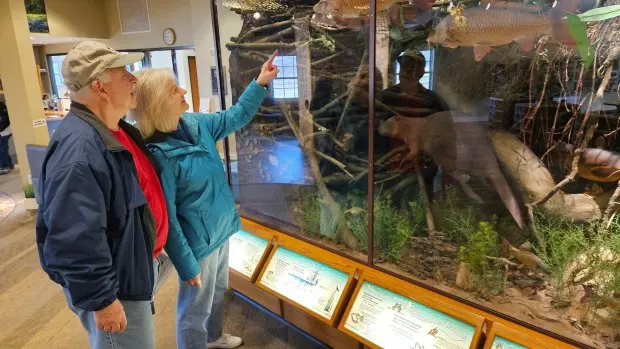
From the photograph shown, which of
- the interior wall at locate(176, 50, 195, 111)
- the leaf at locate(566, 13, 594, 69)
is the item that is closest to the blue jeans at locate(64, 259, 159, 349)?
the leaf at locate(566, 13, 594, 69)

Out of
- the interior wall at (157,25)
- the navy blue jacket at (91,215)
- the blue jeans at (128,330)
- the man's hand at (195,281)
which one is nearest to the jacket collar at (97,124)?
the navy blue jacket at (91,215)

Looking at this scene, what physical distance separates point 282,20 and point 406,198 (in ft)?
3.83

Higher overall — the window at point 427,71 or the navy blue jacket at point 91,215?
the window at point 427,71

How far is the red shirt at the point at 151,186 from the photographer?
4.39ft

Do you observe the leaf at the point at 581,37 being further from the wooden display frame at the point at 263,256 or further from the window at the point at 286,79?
the wooden display frame at the point at 263,256

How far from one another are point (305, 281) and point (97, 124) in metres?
1.21

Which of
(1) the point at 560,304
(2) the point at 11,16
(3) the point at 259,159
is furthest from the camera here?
(2) the point at 11,16

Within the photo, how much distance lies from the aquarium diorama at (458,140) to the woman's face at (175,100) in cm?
76

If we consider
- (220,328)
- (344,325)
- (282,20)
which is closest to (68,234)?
(344,325)

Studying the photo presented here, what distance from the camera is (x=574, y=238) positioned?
1.46m

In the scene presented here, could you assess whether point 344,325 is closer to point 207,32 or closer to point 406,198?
point 406,198

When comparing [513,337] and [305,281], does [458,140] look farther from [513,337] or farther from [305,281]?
[305,281]

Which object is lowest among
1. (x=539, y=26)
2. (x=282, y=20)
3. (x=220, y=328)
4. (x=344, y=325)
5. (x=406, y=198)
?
(x=220, y=328)

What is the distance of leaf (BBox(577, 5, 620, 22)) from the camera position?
4.23 ft
